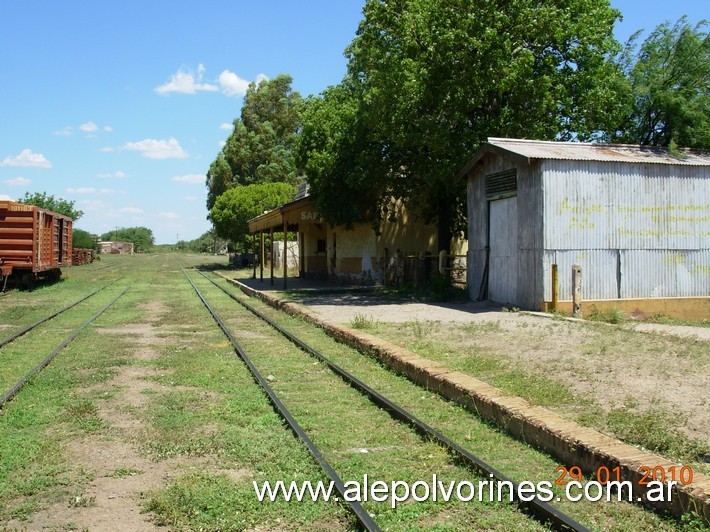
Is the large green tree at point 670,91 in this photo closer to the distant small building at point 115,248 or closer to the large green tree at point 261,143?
the large green tree at point 261,143

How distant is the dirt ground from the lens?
22.7ft

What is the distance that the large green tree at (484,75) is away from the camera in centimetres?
1811

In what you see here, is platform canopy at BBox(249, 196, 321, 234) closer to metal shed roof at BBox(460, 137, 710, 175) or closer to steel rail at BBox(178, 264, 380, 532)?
metal shed roof at BBox(460, 137, 710, 175)

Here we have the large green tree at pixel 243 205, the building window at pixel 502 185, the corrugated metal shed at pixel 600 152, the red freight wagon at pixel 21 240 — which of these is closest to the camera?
the corrugated metal shed at pixel 600 152

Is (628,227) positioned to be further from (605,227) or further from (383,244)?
(383,244)

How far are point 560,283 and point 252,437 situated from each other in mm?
10250

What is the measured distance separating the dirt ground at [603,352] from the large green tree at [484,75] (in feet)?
19.8

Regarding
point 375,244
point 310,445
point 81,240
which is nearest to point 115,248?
point 81,240

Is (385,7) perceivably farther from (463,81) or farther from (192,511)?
(192,511)

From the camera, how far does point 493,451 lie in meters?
5.69

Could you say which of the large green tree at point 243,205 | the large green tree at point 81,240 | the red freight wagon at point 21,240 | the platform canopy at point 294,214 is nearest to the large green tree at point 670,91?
the platform canopy at point 294,214

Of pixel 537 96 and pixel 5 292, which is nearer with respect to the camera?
pixel 537 96

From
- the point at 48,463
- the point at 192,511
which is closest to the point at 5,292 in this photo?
the point at 48,463

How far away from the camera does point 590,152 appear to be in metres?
16.0
